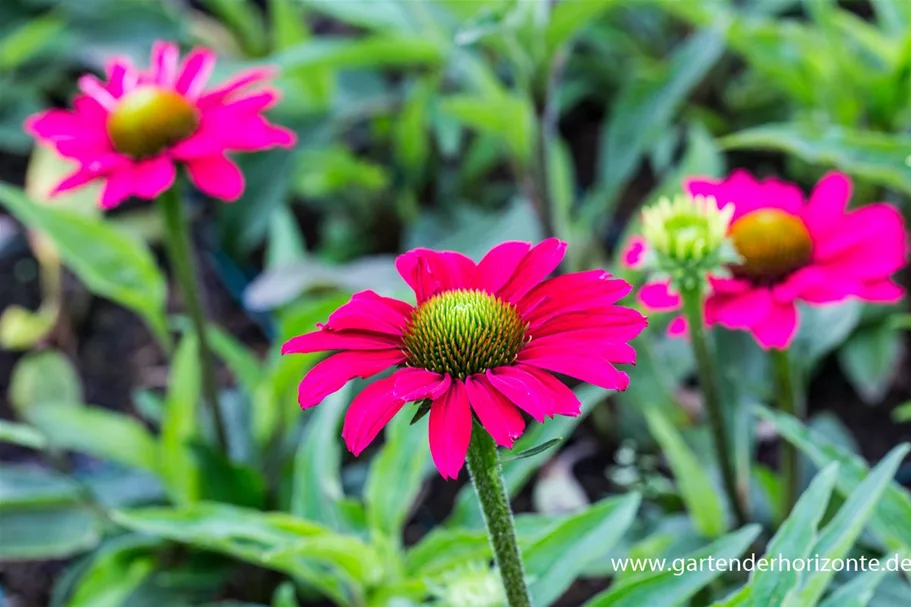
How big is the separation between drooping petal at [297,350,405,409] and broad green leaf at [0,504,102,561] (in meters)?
0.61

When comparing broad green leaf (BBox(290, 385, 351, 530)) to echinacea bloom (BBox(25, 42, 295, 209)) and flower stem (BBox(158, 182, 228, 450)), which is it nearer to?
flower stem (BBox(158, 182, 228, 450))

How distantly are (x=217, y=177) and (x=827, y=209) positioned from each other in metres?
0.51

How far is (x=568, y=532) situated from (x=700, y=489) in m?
0.20

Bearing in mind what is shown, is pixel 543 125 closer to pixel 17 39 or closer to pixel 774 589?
pixel 774 589

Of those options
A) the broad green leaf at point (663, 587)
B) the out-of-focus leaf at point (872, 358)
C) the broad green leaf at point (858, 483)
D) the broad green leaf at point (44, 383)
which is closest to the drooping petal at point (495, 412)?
the broad green leaf at point (663, 587)

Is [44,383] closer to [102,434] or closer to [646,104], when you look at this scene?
[102,434]

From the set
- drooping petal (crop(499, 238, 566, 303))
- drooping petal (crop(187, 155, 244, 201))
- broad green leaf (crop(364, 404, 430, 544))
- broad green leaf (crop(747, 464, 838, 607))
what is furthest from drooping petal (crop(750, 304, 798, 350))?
drooping petal (crop(187, 155, 244, 201))

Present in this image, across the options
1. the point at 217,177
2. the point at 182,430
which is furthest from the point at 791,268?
the point at 182,430

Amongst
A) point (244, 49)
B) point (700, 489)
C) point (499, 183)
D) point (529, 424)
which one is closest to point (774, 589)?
point (700, 489)

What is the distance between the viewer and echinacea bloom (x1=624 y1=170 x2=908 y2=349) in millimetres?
689

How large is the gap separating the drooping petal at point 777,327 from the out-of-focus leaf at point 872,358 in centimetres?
49

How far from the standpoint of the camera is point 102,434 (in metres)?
1.03

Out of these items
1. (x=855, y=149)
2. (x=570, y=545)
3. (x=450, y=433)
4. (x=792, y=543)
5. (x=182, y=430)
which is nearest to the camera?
(x=450, y=433)

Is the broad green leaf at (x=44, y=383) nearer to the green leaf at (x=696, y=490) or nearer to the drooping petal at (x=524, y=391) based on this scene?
the green leaf at (x=696, y=490)
